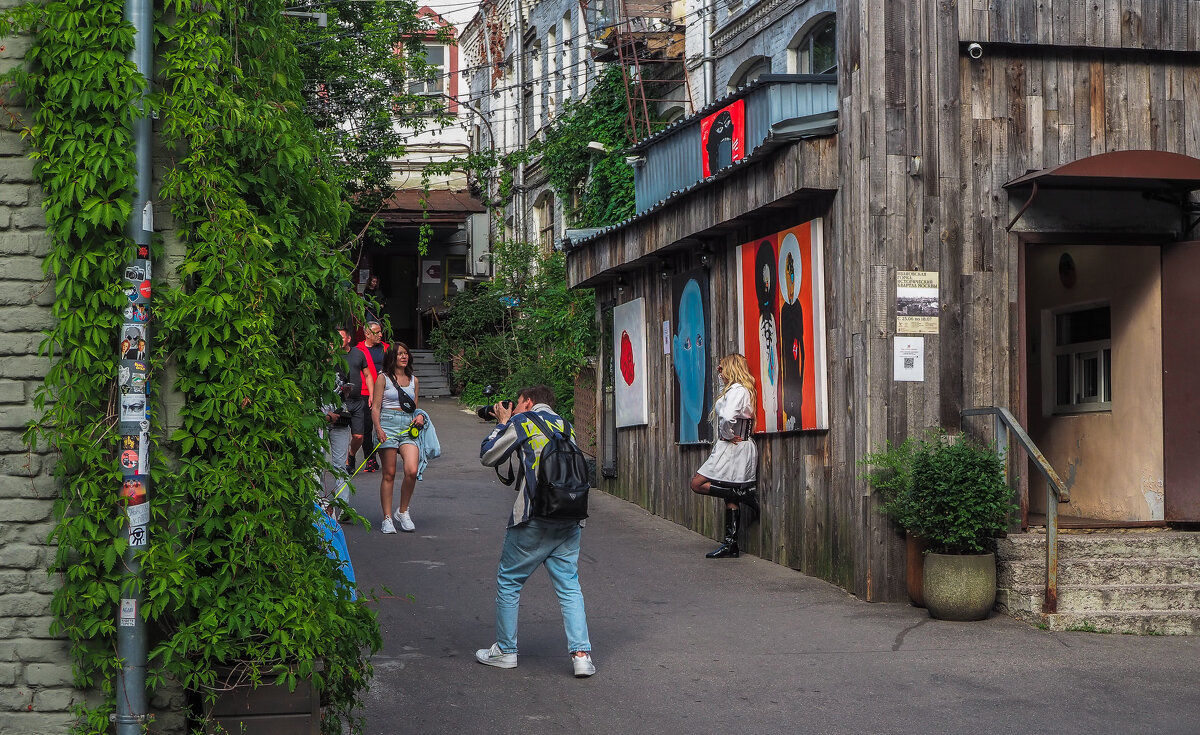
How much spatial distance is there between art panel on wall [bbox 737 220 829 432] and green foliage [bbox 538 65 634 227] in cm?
946

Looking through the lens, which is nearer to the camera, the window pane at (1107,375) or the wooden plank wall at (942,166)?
the wooden plank wall at (942,166)

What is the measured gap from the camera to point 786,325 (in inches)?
453

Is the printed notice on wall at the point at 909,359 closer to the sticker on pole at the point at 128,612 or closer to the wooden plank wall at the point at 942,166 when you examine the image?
the wooden plank wall at the point at 942,166

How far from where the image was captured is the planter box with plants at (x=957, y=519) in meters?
9.21

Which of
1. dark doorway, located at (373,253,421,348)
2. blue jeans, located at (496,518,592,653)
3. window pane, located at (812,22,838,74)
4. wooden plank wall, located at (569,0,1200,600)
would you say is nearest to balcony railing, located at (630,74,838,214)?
wooden plank wall, located at (569,0,1200,600)

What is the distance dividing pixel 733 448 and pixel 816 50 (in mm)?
7189

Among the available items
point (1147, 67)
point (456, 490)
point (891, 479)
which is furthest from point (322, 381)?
point (456, 490)

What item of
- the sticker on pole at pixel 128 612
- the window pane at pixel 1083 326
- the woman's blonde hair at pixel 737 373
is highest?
the window pane at pixel 1083 326

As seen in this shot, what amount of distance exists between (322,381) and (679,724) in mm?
2530

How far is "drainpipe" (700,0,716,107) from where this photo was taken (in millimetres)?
19609

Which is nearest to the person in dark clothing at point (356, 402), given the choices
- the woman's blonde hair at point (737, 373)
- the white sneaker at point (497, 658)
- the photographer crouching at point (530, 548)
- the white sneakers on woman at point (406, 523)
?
the white sneakers on woman at point (406, 523)

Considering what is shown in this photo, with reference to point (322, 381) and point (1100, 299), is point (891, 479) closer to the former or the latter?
point (1100, 299)

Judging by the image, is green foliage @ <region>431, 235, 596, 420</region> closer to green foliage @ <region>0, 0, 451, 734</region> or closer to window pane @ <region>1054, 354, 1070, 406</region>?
window pane @ <region>1054, 354, 1070, 406</region>

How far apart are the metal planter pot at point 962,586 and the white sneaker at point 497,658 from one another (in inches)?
125
